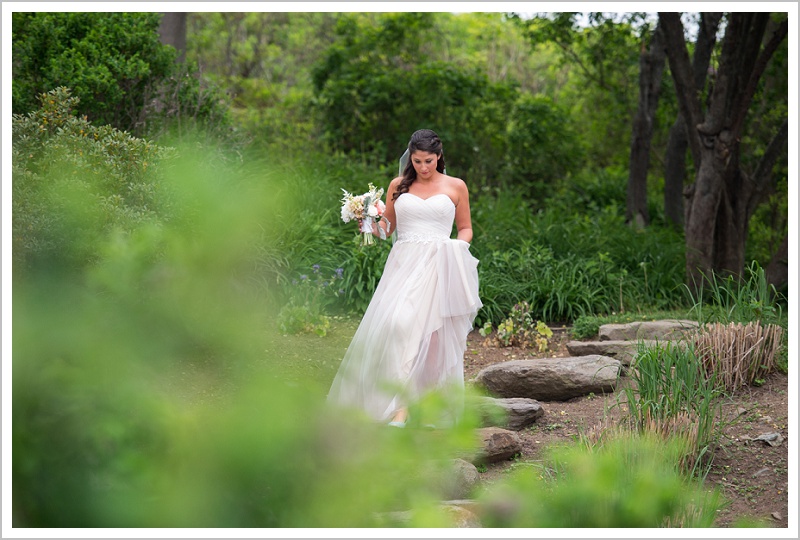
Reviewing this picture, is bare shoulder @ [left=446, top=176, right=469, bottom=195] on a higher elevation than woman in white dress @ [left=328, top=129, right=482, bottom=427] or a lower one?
higher

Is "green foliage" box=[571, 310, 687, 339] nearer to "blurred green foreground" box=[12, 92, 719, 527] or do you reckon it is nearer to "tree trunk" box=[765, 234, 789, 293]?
"tree trunk" box=[765, 234, 789, 293]

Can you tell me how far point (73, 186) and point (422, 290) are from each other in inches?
139

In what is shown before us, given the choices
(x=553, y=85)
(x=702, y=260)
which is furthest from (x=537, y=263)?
(x=553, y=85)

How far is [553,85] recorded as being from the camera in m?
18.4

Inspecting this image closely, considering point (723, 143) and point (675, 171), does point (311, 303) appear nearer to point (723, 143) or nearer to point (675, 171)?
point (723, 143)

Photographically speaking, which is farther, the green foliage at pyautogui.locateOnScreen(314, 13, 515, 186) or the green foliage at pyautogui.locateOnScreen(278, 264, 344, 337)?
the green foliage at pyautogui.locateOnScreen(314, 13, 515, 186)

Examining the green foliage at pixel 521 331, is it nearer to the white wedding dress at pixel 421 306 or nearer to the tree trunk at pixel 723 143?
the tree trunk at pixel 723 143

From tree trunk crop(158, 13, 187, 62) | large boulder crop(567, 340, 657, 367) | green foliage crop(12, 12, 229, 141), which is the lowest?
large boulder crop(567, 340, 657, 367)

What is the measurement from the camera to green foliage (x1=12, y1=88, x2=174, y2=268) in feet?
5.17

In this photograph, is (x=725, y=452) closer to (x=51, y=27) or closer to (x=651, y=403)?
(x=651, y=403)

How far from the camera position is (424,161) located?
5.06m

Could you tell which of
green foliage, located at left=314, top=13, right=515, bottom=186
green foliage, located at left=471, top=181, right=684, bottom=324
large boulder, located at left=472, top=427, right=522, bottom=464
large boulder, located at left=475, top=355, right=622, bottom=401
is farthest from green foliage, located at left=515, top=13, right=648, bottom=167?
large boulder, located at left=472, top=427, right=522, bottom=464

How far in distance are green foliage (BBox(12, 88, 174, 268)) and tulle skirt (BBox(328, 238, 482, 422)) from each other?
152cm

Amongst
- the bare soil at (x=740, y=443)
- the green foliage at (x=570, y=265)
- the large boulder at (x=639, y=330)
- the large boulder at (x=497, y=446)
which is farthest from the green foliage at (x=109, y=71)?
the large boulder at (x=497, y=446)
